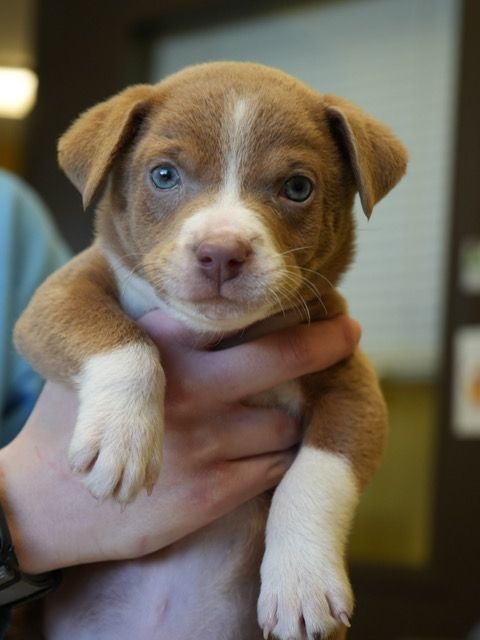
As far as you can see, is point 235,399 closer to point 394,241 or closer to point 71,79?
point 394,241

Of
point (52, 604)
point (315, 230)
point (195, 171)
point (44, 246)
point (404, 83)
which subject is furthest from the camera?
point (404, 83)

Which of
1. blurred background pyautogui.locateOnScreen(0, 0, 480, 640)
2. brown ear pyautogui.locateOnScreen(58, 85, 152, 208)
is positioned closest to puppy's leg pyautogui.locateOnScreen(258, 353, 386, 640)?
brown ear pyautogui.locateOnScreen(58, 85, 152, 208)

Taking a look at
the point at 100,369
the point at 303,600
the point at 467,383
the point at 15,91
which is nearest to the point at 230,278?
the point at 100,369

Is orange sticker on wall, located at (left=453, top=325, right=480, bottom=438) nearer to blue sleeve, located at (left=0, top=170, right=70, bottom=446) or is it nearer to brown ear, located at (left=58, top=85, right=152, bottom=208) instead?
blue sleeve, located at (left=0, top=170, right=70, bottom=446)

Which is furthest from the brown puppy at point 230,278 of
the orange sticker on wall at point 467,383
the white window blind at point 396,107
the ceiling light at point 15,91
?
the ceiling light at point 15,91

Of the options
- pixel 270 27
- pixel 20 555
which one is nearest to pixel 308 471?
pixel 20 555

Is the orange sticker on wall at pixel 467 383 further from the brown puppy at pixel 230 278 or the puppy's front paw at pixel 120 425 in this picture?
the puppy's front paw at pixel 120 425
